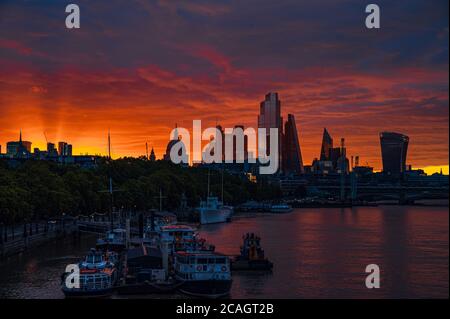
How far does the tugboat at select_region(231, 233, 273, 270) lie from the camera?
52000 millimetres

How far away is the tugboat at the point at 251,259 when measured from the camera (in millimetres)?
52000

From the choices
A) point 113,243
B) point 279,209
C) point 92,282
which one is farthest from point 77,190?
point 279,209

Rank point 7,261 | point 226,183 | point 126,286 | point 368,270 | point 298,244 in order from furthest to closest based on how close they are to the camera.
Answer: point 226,183, point 298,244, point 7,261, point 368,270, point 126,286

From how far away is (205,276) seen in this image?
40.8 metres

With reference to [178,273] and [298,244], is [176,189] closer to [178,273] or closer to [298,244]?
[298,244]

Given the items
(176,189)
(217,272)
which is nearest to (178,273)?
(217,272)

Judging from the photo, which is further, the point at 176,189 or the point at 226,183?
the point at 226,183

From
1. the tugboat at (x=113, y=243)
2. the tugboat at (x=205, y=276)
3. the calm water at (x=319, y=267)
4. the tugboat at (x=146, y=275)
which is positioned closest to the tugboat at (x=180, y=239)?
the tugboat at (x=113, y=243)

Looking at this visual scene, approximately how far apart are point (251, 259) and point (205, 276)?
40.7 ft

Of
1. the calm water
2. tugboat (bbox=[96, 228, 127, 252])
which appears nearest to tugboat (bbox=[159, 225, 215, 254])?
tugboat (bbox=[96, 228, 127, 252])

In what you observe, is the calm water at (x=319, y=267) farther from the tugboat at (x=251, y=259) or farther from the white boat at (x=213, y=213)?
the white boat at (x=213, y=213)

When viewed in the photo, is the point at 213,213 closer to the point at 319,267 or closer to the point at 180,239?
the point at 180,239
